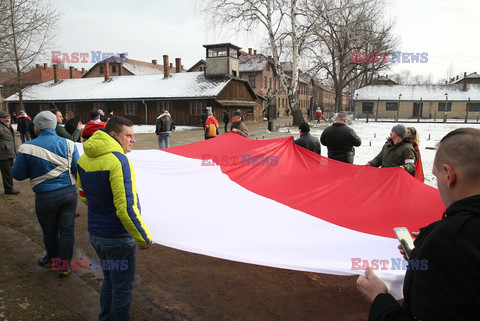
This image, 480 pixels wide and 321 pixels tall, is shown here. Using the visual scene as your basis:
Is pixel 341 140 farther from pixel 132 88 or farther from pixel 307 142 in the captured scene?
pixel 132 88

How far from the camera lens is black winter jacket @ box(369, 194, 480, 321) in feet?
3.44

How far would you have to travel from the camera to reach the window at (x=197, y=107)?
2900 centimetres

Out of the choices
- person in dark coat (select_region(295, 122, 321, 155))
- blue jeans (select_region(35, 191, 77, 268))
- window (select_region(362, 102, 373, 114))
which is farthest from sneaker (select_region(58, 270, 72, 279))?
window (select_region(362, 102, 373, 114))

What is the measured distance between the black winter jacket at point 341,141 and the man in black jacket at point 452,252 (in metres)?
4.99

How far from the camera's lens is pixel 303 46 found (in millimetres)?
22641

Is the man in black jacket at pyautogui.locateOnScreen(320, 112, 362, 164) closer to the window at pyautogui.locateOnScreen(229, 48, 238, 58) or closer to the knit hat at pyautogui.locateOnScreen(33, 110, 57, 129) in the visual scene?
the knit hat at pyautogui.locateOnScreen(33, 110, 57, 129)

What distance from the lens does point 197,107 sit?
29234 millimetres

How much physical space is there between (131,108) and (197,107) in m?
7.42

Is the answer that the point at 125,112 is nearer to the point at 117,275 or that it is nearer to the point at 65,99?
the point at 65,99

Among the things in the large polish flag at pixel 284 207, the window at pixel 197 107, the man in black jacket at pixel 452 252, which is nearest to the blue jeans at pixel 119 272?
the large polish flag at pixel 284 207

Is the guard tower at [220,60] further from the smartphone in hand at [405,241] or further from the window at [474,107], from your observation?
the window at [474,107]

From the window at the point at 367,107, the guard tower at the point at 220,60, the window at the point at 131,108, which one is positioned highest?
the guard tower at the point at 220,60

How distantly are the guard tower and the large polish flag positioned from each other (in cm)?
2670

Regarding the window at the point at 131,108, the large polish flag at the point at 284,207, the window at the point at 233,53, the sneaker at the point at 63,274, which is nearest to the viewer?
the large polish flag at the point at 284,207
